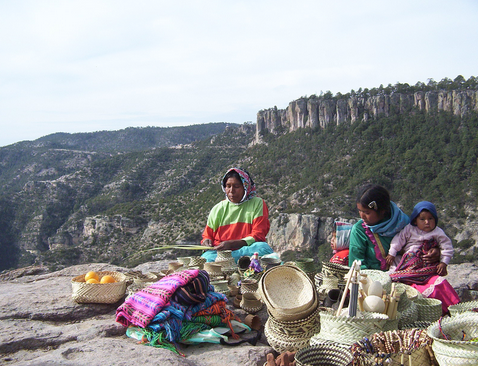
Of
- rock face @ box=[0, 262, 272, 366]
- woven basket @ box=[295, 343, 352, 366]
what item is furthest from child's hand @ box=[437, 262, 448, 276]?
woven basket @ box=[295, 343, 352, 366]

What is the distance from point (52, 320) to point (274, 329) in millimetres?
2273

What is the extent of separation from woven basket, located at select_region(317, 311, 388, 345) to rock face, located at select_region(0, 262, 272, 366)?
55cm

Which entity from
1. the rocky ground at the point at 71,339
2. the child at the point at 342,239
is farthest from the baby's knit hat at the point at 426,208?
the rocky ground at the point at 71,339

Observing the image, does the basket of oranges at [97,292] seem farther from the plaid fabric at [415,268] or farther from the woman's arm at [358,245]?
the plaid fabric at [415,268]

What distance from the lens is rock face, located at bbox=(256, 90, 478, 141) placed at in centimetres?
4701

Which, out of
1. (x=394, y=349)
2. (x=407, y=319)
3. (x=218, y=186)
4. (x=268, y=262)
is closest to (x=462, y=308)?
(x=407, y=319)

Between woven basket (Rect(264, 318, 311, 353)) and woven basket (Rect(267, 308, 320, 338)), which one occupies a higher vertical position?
woven basket (Rect(267, 308, 320, 338))

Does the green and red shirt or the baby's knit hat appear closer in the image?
the baby's knit hat

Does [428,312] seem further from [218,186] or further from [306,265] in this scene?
[218,186]

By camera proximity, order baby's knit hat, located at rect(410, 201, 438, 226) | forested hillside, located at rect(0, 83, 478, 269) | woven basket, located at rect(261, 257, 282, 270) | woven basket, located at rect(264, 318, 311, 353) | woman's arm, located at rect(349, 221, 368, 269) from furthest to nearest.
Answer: forested hillside, located at rect(0, 83, 478, 269) < woven basket, located at rect(261, 257, 282, 270) < woman's arm, located at rect(349, 221, 368, 269) < baby's knit hat, located at rect(410, 201, 438, 226) < woven basket, located at rect(264, 318, 311, 353)

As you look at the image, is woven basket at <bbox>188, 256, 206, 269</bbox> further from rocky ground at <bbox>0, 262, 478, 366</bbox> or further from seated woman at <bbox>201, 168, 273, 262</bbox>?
rocky ground at <bbox>0, 262, 478, 366</bbox>

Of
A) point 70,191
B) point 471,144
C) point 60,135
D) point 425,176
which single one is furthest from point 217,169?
point 60,135

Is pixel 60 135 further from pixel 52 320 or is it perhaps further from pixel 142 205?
pixel 52 320

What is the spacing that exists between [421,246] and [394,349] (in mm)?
1954
